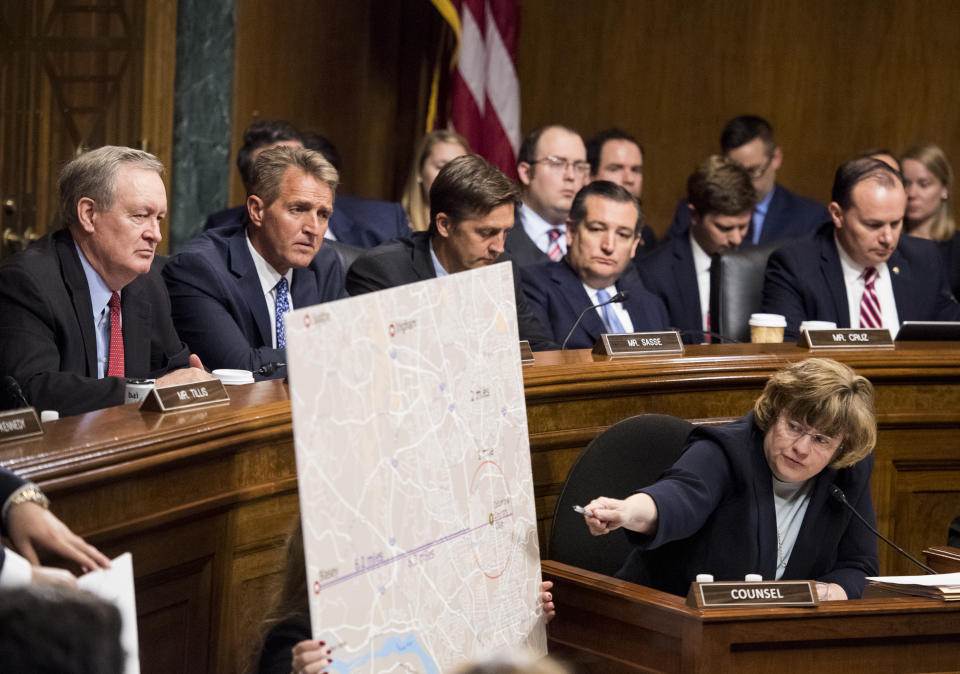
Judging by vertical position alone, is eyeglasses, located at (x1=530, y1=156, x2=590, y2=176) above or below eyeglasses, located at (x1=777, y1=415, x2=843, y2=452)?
above

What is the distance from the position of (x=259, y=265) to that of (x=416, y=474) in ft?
5.09

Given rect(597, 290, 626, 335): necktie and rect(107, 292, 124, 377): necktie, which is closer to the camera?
rect(107, 292, 124, 377): necktie

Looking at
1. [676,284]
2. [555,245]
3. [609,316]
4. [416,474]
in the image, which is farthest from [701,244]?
[416,474]

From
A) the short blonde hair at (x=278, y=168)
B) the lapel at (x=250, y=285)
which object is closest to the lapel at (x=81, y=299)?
the lapel at (x=250, y=285)

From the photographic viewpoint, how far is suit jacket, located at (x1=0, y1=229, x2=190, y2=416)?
258 centimetres

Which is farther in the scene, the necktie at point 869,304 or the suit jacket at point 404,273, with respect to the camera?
the necktie at point 869,304

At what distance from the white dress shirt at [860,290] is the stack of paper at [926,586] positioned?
180 cm

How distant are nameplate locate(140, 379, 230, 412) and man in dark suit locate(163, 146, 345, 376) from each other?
0.81 meters

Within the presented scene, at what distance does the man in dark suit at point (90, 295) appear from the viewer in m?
2.60

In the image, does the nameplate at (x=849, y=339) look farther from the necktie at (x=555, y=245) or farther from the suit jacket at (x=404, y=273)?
the necktie at (x=555, y=245)

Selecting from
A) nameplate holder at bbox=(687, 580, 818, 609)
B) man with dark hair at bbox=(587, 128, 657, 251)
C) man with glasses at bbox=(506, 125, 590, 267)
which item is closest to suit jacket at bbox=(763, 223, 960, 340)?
man with glasses at bbox=(506, 125, 590, 267)

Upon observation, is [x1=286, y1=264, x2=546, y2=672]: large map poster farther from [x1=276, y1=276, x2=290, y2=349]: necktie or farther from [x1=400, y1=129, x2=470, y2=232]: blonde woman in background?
[x1=400, y1=129, x2=470, y2=232]: blonde woman in background

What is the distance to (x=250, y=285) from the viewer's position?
3.45 m

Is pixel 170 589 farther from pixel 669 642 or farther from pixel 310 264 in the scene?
pixel 310 264
